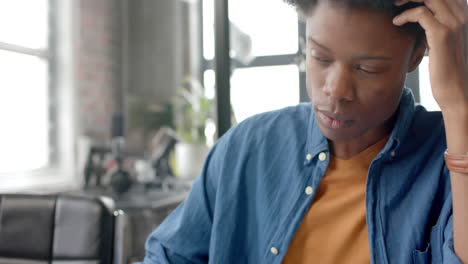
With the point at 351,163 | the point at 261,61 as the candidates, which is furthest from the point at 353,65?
the point at 261,61

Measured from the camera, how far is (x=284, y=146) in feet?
3.00

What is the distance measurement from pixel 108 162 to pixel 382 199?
2.30 m

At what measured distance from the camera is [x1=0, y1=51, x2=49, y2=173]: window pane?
9.84 ft

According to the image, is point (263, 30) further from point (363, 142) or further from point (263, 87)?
point (363, 142)

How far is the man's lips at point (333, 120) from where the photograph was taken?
74cm

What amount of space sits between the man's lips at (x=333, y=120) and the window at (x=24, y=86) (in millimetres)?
2790

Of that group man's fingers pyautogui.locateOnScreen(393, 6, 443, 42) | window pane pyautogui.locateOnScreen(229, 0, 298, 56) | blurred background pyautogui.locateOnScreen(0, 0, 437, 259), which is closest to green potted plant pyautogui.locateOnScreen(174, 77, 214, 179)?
blurred background pyautogui.locateOnScreen(0, 0, 437, 259)

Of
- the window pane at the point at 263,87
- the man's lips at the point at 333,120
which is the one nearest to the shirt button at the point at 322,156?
the man's lips at the point at 333,120

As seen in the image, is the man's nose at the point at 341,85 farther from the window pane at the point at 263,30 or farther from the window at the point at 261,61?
the window pane at the point at 263,30

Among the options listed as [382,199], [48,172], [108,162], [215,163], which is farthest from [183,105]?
[382,199]

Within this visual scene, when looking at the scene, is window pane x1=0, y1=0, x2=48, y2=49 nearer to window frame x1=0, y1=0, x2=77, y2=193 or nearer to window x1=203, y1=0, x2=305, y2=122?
window frame x1=0, y1=0, x2=77, y2=193

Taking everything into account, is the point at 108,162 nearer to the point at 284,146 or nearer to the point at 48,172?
the point at 48,172

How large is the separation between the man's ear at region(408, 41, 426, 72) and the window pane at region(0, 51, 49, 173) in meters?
2.88

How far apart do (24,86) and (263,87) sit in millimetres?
1717
